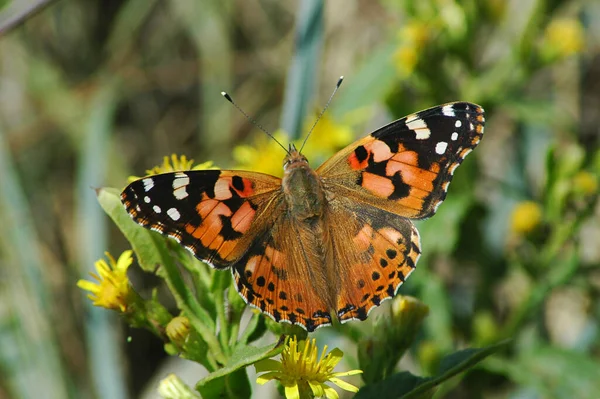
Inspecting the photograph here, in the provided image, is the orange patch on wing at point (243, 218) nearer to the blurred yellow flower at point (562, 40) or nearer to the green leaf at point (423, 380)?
the green leaf at point (423, 380)

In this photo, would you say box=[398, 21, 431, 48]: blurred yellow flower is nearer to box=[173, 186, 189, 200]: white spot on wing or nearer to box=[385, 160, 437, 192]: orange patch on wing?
box=[385, 160, 437, 192]: orange patch on wing

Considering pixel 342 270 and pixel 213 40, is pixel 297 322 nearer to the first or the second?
pixel 342 270

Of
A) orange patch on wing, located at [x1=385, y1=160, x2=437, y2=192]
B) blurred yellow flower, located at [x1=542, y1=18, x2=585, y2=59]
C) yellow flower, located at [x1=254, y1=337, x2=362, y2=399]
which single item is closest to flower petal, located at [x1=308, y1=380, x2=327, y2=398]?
yellow flower, located at [x1=254, y1=337, x2=362, y2=399]

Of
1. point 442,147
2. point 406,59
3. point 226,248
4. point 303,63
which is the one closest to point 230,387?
point 226,248

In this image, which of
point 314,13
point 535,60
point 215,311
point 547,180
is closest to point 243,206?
point 215,311

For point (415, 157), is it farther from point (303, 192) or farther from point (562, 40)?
point (562, 40)
